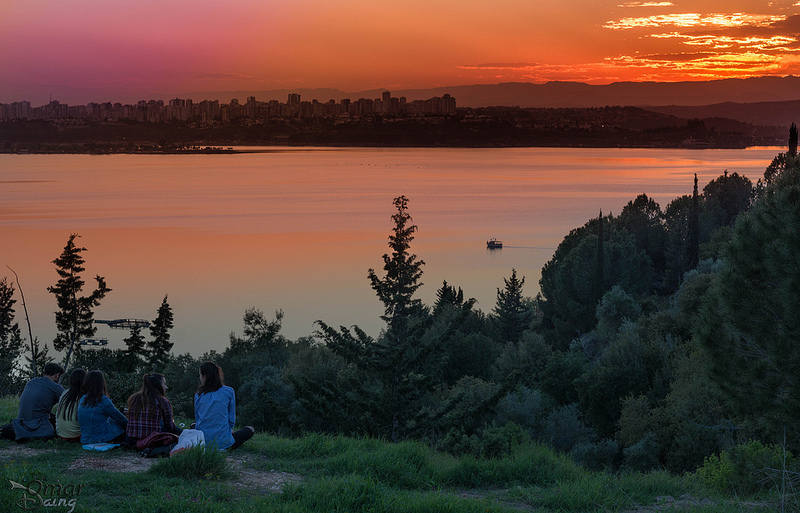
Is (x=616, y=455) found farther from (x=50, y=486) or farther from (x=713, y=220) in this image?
(x=713, y=220)

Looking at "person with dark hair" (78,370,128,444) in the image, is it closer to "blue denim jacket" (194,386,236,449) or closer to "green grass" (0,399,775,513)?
"green grass" (0,399,775,513)

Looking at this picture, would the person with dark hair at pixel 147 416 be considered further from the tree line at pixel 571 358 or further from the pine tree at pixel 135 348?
the pine tree at pixel 135 348

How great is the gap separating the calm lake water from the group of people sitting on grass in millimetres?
43428

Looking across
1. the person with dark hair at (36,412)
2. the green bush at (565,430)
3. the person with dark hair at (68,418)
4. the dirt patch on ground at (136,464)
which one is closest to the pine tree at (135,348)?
the green bush at (565,430)

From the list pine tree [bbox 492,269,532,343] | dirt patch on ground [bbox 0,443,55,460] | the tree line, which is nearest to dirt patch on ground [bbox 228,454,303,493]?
dirt patch on ground [bbox 0,443,55,460]

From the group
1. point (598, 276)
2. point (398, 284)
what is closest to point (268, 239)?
point (598, 276)

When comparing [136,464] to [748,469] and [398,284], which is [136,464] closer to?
[748,469]

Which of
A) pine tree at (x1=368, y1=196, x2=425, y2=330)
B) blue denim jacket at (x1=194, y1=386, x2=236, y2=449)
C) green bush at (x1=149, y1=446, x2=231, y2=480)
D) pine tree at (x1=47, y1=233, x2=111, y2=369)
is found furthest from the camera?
pine tree at (x1=47, y1=233, x2=111, y2=369)

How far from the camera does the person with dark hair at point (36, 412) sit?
8.11m

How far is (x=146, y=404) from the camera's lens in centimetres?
791

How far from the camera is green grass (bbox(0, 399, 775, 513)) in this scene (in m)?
6.17

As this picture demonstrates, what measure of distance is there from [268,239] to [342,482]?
279 feet

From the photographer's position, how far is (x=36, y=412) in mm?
8242

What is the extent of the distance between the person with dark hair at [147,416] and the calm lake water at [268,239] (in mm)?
43936
